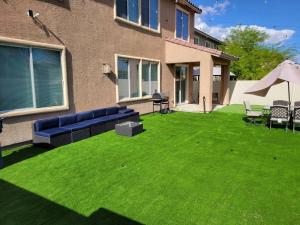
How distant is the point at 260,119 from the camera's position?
475 inches

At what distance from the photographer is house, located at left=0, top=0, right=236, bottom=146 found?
23.5ft

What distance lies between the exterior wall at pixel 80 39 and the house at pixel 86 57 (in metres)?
0.03

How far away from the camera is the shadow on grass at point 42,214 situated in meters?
3.59

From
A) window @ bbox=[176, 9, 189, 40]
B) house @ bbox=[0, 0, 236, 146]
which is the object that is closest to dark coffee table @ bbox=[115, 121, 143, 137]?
house @ bbox=[0, 0, 236, 146]

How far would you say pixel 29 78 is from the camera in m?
7.57

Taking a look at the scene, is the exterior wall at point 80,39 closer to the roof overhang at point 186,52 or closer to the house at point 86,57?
the house at point 86,57

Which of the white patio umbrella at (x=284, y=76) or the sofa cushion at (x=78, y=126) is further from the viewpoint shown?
the white patio umbrella at (x=284, y=76)

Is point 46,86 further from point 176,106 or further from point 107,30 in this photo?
point 176,106

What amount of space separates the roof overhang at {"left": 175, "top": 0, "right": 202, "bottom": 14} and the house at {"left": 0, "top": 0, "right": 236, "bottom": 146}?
0.09m

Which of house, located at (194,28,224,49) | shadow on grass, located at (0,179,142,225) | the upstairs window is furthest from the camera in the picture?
house, located at (194,28,224,49)

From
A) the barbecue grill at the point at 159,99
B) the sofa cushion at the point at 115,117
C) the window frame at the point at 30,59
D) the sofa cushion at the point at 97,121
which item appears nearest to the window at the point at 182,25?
the barbecue grill at the point at 159,99

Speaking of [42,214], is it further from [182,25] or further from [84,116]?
[182,25]

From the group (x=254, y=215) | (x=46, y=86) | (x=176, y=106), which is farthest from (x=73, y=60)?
(x=176, y=106)

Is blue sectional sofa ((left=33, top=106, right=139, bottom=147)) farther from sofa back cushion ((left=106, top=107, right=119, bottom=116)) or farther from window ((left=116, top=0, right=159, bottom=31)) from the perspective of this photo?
window ((left=116, top=0, right=159, bottom=31))
